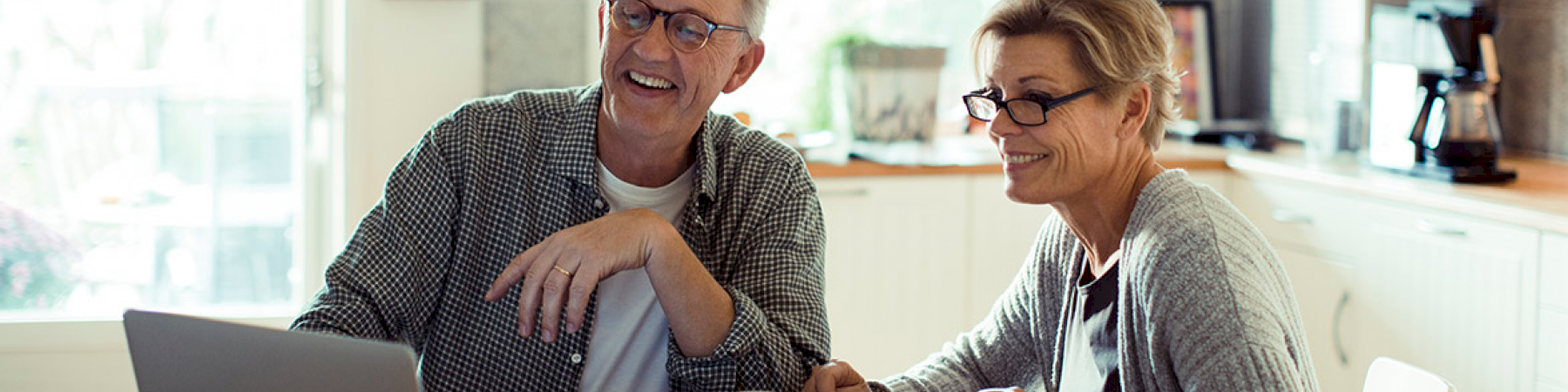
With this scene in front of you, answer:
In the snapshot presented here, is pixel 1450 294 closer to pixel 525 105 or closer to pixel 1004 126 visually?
pixel 1004 126

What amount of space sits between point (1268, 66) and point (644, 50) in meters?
2.80

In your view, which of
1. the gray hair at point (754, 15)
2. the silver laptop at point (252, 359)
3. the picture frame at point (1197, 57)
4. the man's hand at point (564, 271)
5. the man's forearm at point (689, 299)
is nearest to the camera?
the silver laptop at point (252, 359)

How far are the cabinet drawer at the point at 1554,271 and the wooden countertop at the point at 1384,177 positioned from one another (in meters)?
0.02

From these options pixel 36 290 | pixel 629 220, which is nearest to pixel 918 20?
pixel 36 290

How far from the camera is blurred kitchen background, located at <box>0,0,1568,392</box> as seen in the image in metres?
3.03

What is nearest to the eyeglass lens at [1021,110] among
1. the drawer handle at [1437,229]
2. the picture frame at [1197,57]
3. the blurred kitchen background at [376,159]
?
the drawer handle at [1437,229]

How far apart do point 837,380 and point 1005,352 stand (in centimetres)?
30

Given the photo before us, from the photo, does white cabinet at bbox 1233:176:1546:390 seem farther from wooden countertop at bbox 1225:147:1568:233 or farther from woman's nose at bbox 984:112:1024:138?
woman's nose at bbox 984:112:1024:138

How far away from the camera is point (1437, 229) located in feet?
8.77

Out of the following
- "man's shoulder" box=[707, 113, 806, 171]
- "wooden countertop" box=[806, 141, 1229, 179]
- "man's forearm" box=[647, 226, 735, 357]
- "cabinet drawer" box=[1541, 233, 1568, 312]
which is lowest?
"cabinet drawer" box=[1541, 233, 1568, 312]

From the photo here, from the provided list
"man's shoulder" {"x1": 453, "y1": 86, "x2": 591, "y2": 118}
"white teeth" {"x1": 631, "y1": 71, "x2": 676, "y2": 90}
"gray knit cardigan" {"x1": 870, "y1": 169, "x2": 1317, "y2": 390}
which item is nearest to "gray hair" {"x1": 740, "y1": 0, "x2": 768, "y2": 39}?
"white teeth" {"x1": 631, "y1": 71, "x2": 676, "y2": 90}

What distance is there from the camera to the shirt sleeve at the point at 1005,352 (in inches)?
63.1

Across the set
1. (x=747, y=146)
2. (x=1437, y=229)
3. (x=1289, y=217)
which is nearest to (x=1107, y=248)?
(x=747, y=146)

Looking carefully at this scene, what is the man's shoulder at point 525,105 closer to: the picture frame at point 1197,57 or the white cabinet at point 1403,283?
the white cabinet at point 1403,283
